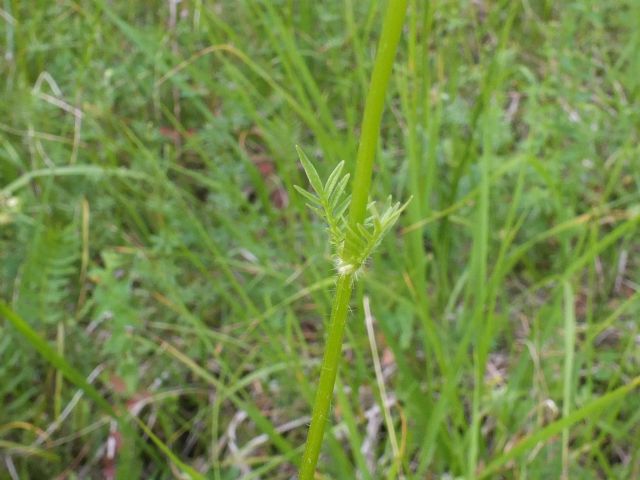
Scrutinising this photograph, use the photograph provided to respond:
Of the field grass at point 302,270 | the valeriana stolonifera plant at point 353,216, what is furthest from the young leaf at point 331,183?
the field grass at point 302,270

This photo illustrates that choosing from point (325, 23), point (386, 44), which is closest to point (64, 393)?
point (325, 23)

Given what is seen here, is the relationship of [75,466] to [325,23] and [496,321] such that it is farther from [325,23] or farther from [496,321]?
[325,23]

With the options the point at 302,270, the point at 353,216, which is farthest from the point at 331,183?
the point at 302,270

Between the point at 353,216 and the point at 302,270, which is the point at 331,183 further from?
the point at 302,270

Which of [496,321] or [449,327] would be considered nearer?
[496,321]

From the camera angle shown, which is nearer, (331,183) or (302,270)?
(331,183)
